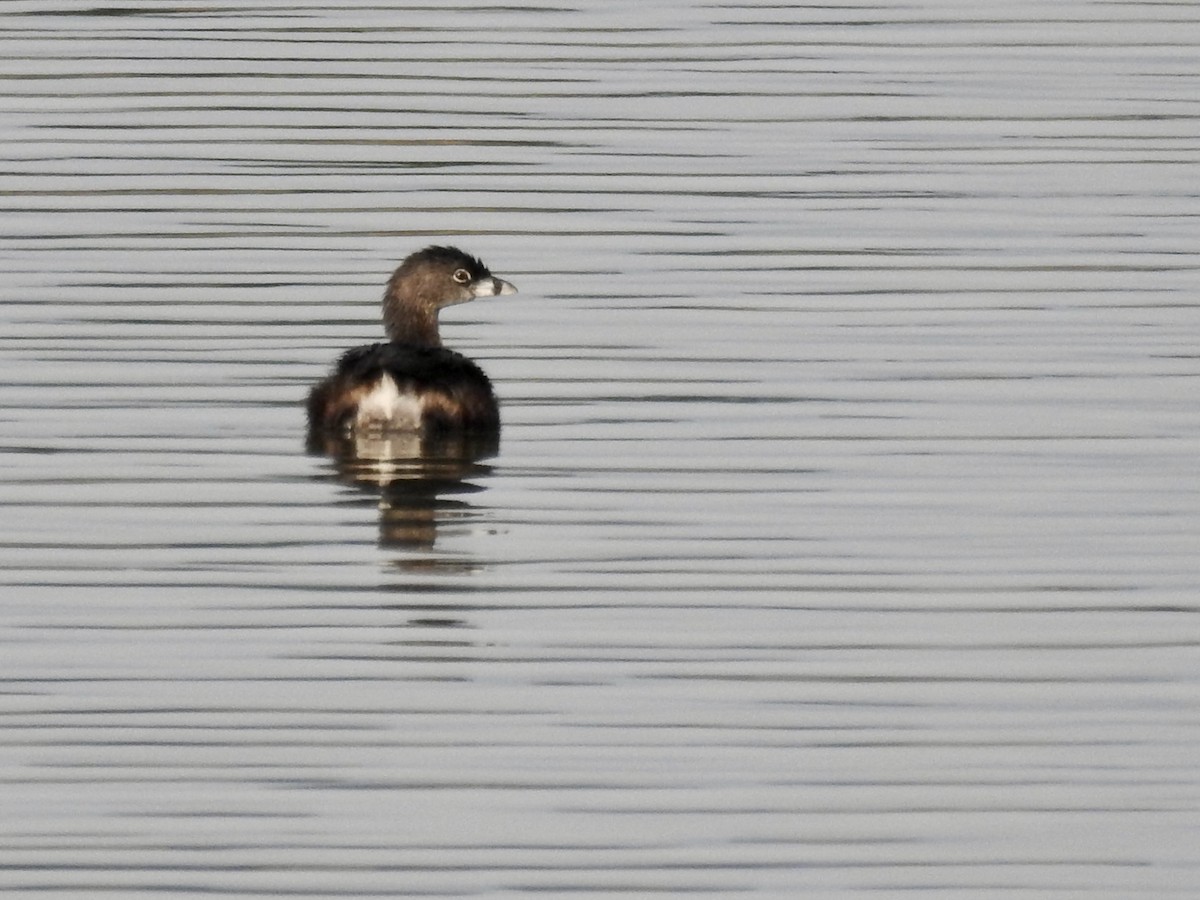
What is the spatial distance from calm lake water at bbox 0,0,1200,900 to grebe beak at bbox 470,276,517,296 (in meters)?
0.30

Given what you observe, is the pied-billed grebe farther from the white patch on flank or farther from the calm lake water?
the calm lake water

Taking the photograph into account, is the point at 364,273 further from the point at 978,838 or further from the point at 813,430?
the point at 978,838

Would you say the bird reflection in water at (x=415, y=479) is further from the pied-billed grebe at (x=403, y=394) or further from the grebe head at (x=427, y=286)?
the grebe head at (x=427, y=286)

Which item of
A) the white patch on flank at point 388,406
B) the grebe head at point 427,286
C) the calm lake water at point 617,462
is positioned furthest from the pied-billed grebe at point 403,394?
the grebe head at point 427,286

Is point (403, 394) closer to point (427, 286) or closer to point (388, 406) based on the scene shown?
point (388, 406)

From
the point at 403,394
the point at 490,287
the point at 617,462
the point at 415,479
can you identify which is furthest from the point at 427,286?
the point at 617,462

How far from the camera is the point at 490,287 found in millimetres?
14570

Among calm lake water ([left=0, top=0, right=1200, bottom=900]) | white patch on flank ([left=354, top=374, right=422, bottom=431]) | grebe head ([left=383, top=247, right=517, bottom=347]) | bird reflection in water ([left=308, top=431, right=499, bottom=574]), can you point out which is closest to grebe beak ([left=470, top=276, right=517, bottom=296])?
grebe head ([left=383, top=247, right=517, bottom=347])

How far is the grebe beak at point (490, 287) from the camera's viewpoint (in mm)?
14531

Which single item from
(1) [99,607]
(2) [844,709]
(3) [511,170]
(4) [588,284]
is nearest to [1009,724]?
(2) [844,709]

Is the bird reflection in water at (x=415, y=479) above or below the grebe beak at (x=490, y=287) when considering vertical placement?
below

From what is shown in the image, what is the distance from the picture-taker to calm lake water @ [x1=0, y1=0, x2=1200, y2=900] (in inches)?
334

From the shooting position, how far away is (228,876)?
8039 mm

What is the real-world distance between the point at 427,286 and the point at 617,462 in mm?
2421
